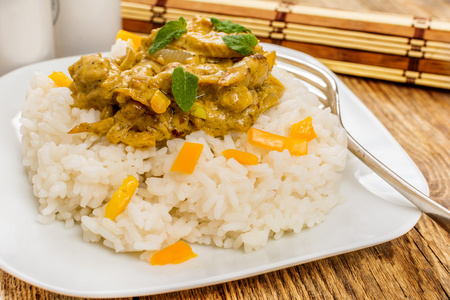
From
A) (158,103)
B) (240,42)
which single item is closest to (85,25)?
(240,42)

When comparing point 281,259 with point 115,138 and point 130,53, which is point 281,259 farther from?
point 130,53

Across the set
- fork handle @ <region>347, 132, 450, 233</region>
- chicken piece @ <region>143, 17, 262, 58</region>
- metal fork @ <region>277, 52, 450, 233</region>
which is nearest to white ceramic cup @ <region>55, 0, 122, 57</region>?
metal fork @ <region>277, 52, 450, 233</region>

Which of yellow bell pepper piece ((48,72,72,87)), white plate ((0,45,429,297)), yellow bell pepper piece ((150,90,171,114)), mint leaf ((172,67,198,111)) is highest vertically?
mint leaf ((172,67,198,111))

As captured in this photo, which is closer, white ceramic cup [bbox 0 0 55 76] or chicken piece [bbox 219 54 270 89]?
chicken piece [bbox 219 54 270 89]

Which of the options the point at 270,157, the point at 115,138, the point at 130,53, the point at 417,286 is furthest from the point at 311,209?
the point at 130,53

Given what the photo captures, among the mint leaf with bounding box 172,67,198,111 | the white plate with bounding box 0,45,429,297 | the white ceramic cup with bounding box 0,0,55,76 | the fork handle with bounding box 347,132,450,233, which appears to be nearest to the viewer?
the white plate with bounding box 0,45,429,297

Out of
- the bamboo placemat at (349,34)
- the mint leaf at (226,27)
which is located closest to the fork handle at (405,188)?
the mint leaf at (226,27)

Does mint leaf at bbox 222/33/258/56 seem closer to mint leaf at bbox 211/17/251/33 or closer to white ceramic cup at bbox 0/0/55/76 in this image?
mint leaf at bbox 211/17/251/33
